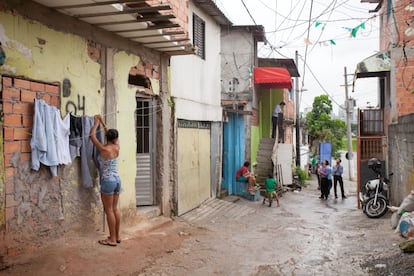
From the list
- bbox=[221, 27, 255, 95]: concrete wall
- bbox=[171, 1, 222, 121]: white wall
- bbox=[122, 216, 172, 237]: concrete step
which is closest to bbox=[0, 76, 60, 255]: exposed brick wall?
bbox=[122, 216, 172, 237]: concrete step

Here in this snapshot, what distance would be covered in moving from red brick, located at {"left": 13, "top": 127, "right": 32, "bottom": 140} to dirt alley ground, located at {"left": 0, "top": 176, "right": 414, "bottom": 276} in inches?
55.7

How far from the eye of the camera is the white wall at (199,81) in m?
9.76

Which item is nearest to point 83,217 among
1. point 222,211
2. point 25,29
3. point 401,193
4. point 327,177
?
point 25,29

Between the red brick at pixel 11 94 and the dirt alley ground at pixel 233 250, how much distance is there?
1875 millimetres

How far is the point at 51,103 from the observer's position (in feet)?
18.1

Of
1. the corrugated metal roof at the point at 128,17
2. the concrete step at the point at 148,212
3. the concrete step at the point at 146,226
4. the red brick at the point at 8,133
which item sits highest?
the corrugated metal roof at the point at 128,17

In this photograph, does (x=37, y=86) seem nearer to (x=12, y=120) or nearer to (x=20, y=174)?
(x=12, y=120)

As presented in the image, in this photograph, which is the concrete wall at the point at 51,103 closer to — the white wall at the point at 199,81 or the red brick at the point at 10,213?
the red brick at the point at 10,213

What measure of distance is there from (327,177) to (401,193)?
5941 millimetres

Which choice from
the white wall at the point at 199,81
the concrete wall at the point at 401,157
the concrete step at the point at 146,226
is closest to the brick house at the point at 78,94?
the concrete step at the point at 146,226

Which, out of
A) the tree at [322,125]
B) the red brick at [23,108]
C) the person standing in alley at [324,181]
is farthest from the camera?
the tree at [322,125]

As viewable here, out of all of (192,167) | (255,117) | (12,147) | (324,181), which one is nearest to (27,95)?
(12,147)

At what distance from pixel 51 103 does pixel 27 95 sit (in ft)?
1.50

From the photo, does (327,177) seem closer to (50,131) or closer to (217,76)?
(217,76)
